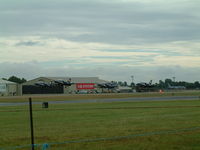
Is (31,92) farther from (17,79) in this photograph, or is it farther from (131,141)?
(131,141)

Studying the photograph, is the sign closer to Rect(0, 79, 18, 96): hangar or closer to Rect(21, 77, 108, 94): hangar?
Rect(0, 79, 18, 96): hangar

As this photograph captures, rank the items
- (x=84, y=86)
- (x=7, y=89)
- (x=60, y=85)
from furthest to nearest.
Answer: (x=84, y=86)
(x=60, y=85)
(x=7, y=89)

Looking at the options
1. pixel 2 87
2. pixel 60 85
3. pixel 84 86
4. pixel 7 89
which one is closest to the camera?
pixel 2 87

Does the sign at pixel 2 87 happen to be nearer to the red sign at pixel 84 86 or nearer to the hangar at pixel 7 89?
the hangar at pixel 7 89

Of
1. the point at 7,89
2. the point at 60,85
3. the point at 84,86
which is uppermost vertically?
the point at 60,85

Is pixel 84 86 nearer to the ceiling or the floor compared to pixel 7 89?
nearer to the ceiling

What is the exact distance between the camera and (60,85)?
430 feet

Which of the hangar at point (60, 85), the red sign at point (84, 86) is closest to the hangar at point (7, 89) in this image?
the hangar at point (60, 85)

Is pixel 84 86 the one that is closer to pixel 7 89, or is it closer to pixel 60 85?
pixel 60 85

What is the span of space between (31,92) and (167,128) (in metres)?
117

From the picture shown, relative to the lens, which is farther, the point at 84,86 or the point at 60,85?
the point at 84,86

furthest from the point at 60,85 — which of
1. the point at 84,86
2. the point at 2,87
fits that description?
the point at 84,86

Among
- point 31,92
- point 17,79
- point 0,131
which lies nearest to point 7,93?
point 31,92

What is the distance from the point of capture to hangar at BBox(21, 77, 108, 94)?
430ft
